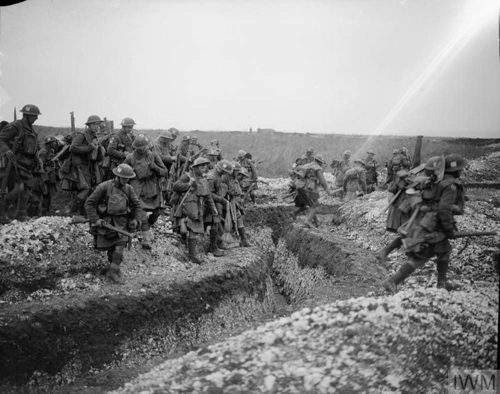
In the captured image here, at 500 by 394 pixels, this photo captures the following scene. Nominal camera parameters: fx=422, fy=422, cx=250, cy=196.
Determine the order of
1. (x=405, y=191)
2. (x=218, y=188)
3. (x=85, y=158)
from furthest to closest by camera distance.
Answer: (x=218, y=188) < (x=85, y=158) < (x=405, y=191)

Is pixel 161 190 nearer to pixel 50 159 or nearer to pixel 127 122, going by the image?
pixel 127 122

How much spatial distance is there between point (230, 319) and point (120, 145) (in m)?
4.78

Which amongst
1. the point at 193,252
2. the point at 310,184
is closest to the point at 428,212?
the point at 193,252

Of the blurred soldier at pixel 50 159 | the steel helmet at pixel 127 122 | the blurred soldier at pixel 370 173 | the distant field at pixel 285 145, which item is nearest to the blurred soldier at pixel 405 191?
the steel helmet at pixel 127 122

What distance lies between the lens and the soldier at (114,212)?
6.99 m

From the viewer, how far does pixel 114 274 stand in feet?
23.8

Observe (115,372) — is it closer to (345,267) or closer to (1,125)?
(345,267)

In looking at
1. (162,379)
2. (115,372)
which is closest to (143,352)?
(115,372)

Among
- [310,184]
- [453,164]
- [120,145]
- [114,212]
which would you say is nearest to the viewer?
[453,164]

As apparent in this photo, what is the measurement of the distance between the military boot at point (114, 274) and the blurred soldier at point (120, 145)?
3.08m

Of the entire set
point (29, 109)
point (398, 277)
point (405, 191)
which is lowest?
point (398, 277)

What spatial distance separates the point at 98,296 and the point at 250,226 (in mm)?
8744

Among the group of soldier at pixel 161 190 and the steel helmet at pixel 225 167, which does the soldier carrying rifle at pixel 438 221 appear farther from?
the steel helmet at pixel 225 167

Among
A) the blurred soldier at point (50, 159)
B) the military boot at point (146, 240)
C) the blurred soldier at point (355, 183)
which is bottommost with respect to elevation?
the military boot at point (146, 240)
